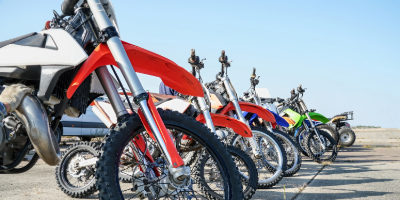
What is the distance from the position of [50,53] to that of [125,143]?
82 cm

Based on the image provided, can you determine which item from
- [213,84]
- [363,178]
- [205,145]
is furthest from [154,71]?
[363,178]

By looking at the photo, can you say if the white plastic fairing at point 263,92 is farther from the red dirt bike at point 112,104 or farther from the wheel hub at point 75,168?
the red dirt bike at point 112,104

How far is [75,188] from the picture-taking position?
10.5ft

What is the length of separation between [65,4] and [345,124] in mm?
12640

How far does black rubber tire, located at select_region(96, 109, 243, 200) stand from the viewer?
1.63 m

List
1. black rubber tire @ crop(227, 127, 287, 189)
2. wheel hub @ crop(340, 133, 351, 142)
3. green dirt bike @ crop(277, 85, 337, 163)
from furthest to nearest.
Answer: wheel hub @ crop(340, 133, 351, 142) → green dirt bike @ crop(277, 85, 337, 163) → black rubber tire @ crop(227, 127, 287, 189)

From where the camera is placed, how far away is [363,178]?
4617 mm

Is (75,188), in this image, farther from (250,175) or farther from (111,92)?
(250,175)

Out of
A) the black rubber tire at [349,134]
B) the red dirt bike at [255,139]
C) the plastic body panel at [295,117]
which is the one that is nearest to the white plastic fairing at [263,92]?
the plastic body panel at [295,117]

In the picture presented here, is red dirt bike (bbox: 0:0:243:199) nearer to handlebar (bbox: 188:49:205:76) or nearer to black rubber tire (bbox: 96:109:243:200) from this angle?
black rubber tire (bbox: 96:109:243:200)

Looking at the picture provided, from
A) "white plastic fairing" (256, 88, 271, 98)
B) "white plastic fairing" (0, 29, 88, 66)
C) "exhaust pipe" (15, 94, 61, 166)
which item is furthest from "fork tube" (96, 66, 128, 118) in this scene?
"white plastic fairing" (256, 88, 271, 98)

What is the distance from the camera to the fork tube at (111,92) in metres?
2.04

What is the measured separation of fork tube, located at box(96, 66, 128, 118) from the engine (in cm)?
58

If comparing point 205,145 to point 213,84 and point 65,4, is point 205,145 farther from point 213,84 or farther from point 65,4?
point 213,84
